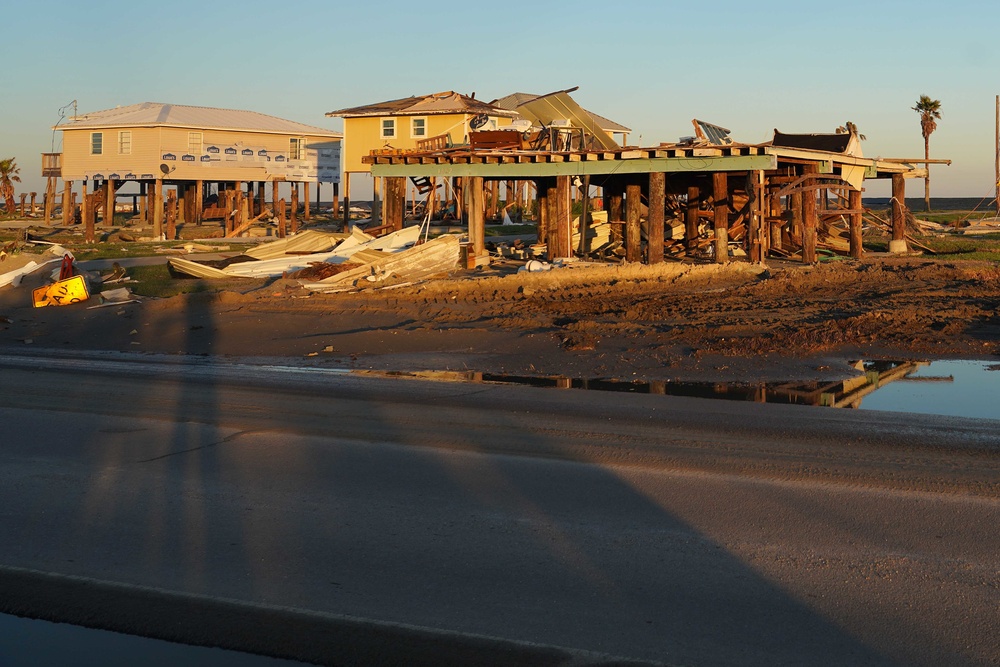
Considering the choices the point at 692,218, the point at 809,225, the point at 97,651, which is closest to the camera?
the point at 97,651

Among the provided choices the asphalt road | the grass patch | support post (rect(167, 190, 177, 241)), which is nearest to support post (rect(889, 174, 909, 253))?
the grass patch

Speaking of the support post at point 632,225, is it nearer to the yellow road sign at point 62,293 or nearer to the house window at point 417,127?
the yellow road sign at point 62,293

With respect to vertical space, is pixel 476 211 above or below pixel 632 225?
above

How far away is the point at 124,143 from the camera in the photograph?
177 feet

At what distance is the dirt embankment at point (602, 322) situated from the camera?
14.8 metres

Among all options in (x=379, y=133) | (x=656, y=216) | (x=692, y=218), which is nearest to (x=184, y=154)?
(x=379, y=133)

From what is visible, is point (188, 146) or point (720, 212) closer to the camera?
point (720, 212)

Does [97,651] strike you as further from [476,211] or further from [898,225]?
[898,225]

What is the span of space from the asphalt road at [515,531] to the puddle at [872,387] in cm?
85

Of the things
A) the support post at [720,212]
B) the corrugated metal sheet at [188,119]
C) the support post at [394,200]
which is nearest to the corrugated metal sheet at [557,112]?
the support post at [394,200]

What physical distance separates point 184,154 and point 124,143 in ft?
10.1

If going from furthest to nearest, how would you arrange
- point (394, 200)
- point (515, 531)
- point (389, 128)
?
1. point (389, 128)
2. point (394, 200)
3. point (515, 531)

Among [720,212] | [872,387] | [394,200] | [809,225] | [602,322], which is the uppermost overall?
[394,200]

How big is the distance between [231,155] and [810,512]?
52079 millimetres
